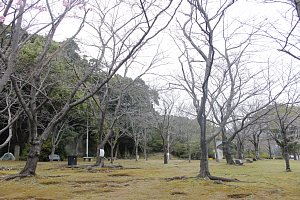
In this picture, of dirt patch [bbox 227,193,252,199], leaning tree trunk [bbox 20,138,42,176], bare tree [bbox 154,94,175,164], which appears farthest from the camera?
bare tree [bbox 154,94,175,164]

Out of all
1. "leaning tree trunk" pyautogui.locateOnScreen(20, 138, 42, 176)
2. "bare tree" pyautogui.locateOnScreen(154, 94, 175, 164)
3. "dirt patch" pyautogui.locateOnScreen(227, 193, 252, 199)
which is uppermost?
"bare tree" pyautogui.locateOnScreen(154, 94, 175, 164)

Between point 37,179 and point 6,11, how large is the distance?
684cm

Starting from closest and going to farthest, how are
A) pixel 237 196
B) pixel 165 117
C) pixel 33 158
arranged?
pixel 237 196
pixel 33 158
pixel 165 117

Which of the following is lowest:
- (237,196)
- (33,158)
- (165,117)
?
(237,196)

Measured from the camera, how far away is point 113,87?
17.2 meters

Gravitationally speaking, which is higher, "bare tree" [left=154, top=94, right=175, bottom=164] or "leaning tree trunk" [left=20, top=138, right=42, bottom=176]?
"bare tree" [left=154, top=94, right=175, bottom=164]

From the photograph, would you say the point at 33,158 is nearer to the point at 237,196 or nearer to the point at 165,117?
the point at 237,196

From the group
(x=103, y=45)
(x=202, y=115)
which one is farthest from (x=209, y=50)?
(x=103, y=45)

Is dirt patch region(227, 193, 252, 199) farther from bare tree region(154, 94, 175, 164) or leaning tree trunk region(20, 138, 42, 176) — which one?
bare tree region(154, 94, 175, 164)

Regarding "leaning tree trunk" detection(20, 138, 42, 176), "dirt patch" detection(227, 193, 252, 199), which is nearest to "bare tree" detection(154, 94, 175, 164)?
"leaning tree trunk" detection(20, 138, 42, 176)

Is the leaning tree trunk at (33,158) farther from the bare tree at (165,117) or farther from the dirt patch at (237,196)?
the bare tree at (165,117)

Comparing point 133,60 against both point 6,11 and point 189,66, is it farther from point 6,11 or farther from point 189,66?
point 6,11

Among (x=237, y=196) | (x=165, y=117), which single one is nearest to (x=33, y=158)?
(x=237, y=196)

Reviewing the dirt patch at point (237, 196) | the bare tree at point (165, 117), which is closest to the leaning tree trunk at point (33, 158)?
the dirt patch at point (237, 196)
